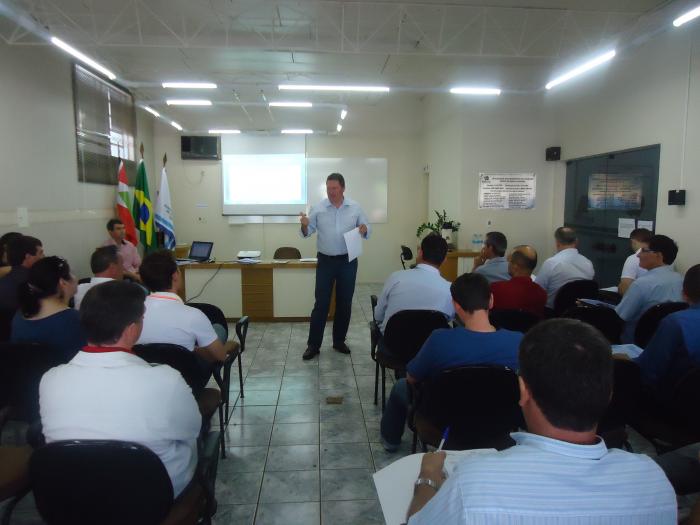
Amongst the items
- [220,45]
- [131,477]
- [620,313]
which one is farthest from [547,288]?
[220,45]

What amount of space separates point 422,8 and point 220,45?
2252 mm

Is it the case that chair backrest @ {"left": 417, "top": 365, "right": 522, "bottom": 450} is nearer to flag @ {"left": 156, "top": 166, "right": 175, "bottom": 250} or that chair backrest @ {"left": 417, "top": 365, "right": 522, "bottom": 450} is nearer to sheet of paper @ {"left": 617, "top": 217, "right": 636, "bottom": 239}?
sheet of paper @ {"left": 617, "top": 217, "right": 636, "bottom": 239}

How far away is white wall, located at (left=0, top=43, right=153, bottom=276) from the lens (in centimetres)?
464

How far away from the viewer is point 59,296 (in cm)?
235

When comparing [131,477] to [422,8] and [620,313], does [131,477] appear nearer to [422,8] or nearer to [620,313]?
[620,313]

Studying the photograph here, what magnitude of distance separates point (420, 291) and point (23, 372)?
213 cm

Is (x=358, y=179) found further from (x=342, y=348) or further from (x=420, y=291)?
(x=420, y=291)

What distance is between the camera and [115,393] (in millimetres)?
1347

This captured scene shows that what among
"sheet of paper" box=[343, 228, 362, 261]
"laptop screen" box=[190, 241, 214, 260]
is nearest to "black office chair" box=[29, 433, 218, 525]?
"sheet of paper" box=[343, 228, 362, 261]

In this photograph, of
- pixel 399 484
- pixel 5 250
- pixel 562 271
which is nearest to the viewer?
pixel 399 484

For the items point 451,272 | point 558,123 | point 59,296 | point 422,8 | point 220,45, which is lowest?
point 451,272

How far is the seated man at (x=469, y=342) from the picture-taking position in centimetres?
193

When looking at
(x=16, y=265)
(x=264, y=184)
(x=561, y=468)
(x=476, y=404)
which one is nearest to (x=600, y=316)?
(x=476, y=404)

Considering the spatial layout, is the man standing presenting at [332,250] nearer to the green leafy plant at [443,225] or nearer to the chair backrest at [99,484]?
the green leafy plant at [443,225]
